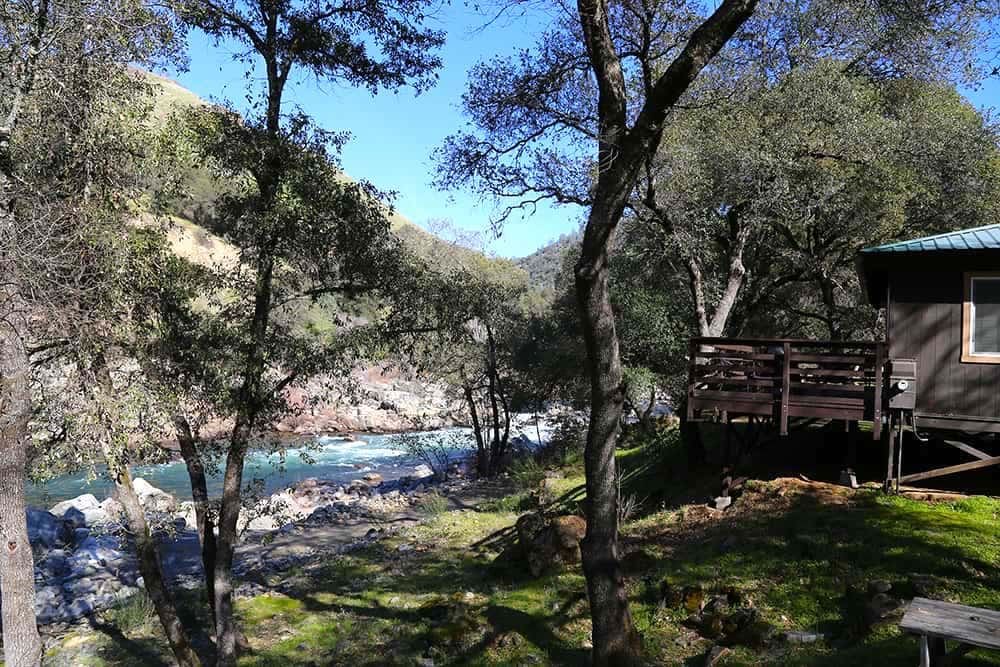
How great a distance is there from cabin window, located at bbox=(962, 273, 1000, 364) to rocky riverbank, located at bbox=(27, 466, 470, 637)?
10964mm

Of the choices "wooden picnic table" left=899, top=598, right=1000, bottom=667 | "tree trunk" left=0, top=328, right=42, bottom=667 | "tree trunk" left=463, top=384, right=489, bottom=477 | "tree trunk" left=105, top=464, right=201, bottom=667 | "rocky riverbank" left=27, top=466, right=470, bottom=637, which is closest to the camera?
"wooden picnic table" left=899, top=598, right=1000, bottom=667

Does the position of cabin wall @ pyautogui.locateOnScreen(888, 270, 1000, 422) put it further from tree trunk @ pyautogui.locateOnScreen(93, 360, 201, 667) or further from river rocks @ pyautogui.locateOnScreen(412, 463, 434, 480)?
river rocks @ pyautogui.locateOnScreen(412, 463, 434, 480)

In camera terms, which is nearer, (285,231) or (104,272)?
(104,272)

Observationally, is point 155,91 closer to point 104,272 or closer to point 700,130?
point 104,272

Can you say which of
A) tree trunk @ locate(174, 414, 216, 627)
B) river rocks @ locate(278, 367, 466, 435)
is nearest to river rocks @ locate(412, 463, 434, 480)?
river rocks @ locate(278, 367, 466, 435)

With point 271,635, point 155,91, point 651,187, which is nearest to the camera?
point 155,91

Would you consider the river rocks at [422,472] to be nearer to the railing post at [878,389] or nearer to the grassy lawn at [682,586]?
the grassy lawn at [682,586]

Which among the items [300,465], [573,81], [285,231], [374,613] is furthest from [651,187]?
[300,465]

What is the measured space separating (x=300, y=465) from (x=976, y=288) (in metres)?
25.9

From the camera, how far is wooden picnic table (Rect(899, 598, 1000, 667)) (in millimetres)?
4320

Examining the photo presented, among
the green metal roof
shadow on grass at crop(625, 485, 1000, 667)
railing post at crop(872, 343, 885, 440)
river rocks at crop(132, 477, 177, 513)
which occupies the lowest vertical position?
river rocks at crop(132, 477, 177, 513)

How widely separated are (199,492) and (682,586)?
6.50 metres

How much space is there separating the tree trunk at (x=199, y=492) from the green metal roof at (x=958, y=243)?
1051cm

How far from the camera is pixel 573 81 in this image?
443 inches
